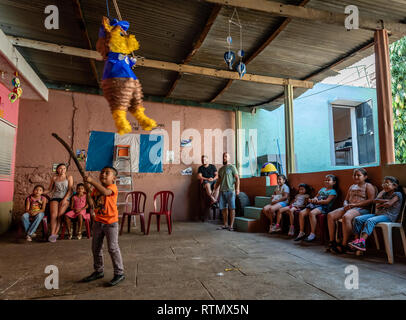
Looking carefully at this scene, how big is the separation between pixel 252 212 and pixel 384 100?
299 cm

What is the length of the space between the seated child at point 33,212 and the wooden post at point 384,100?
5.23 m

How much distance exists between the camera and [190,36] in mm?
4422

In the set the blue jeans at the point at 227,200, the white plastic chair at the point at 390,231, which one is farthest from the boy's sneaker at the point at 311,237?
the blue jeans at the point at 227,200

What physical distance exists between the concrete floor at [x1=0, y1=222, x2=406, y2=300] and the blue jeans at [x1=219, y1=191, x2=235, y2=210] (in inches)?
49.0

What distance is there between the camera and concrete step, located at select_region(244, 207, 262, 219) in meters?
5.29

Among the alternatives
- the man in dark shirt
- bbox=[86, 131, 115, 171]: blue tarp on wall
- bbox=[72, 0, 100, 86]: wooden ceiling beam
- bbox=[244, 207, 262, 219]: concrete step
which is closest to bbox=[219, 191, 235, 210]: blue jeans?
bbox=[244, 207, 262, 219]: concrete step

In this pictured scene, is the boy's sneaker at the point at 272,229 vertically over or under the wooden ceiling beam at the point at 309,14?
under

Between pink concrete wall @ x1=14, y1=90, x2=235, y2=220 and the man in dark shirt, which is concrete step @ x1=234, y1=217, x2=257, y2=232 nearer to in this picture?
the man in dark shirt

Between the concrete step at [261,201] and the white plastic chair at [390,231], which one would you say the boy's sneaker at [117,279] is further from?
the concrete step at [261,201]

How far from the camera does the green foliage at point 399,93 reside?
646 centimetres

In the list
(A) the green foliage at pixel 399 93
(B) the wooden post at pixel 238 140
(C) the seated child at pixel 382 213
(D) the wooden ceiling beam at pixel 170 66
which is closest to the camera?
(C) the seated child at pixel 382 213

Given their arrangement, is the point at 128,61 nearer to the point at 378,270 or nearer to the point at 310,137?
the point at 378,270

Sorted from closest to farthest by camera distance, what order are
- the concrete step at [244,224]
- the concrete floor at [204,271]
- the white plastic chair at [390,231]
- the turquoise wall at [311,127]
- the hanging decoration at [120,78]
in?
the concrete floor at [204,271] → the hanging decoration at [120,78] → the white plastic chair at [390,231] → the concrete step at [244,224] → the turquoise wall at [311,127]

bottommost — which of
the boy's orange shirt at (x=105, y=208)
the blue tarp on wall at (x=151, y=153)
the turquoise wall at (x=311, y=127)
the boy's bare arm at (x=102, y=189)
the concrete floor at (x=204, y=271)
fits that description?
the concrete floor at (x=204, y=271)
